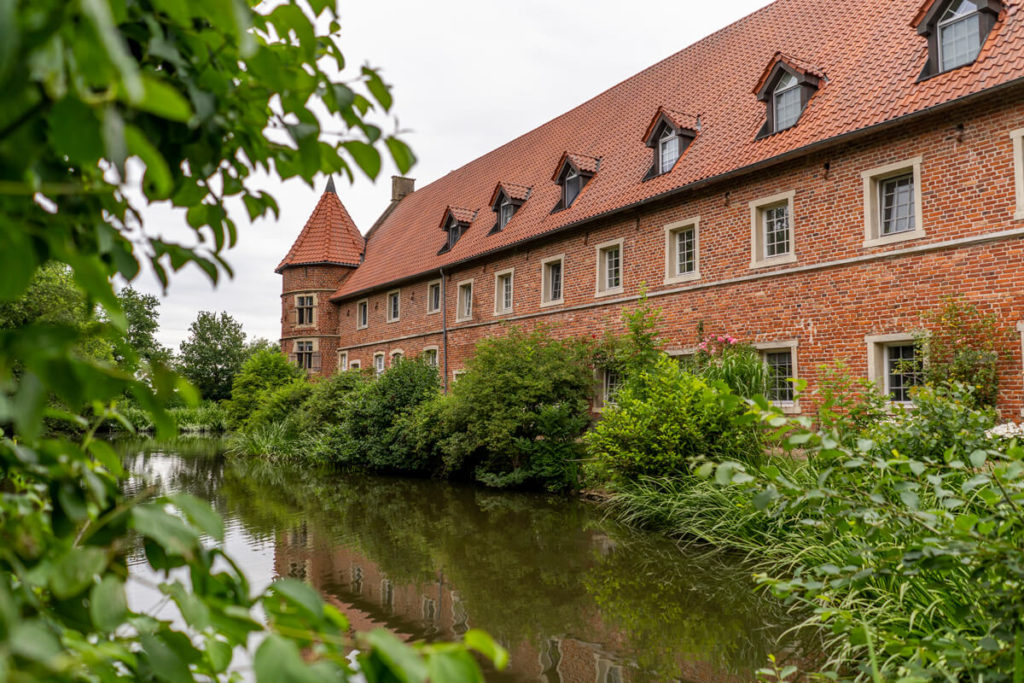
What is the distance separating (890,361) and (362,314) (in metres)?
22.2

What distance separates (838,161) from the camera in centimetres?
1288

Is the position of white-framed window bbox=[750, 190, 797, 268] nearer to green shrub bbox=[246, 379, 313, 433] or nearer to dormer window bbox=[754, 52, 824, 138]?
dormer window bbox=[754, 52, 824, 138]

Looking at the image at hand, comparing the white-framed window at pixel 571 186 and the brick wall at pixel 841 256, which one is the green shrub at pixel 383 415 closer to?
the brick wall at pixel 841 256

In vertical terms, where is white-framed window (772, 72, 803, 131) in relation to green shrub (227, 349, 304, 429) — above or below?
above

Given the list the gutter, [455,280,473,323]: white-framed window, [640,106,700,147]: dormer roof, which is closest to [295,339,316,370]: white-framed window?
[455,280,473,323]: white-framed window

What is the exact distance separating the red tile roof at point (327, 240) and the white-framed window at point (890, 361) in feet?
82.4

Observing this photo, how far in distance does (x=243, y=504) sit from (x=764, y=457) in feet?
28.7

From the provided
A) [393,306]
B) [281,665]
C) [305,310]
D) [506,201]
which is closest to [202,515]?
[281,665]

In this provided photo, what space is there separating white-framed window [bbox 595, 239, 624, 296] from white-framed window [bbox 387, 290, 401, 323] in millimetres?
11433

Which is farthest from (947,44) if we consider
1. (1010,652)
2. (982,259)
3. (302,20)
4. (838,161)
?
(302,20)

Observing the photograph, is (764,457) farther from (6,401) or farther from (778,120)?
(6,401)

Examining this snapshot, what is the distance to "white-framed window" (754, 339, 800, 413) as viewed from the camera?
43.6ft

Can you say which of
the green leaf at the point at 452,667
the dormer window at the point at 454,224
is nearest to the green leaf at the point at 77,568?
the green leaf at the point at 452,667

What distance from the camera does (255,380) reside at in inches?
1192
